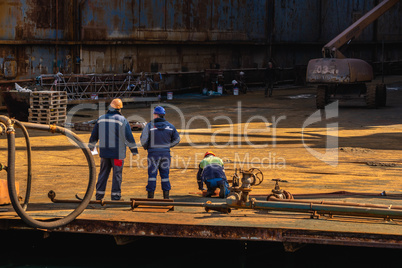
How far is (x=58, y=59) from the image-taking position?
984 inches

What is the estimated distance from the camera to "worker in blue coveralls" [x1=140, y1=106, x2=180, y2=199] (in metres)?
9.64

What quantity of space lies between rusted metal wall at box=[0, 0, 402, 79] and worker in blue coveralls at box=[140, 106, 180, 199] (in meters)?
14.5

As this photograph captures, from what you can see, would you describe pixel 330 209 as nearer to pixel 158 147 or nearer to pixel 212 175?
pixel 212 175

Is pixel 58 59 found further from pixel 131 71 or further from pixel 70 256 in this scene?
pixel 70 256

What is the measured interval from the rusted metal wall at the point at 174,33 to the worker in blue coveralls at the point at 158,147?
14545mm

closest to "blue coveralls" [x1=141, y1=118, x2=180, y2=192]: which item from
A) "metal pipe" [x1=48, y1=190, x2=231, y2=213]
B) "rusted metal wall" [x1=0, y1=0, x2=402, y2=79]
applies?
"metal pipe" [x1=48, y1=190, x2=231, y2=213]

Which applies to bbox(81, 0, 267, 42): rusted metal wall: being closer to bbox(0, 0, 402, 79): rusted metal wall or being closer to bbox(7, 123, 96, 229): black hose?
bbox(0, 0, 402, 79): rusted metal wall

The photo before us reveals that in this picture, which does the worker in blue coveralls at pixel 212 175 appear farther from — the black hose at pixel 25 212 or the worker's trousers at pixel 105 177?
the black hose at pixel 25 212

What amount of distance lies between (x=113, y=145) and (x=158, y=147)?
0.68 metres

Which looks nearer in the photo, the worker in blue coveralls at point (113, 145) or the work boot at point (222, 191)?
the worker in blue coveralls at point (113, 145)

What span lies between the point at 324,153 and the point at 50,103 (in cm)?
903

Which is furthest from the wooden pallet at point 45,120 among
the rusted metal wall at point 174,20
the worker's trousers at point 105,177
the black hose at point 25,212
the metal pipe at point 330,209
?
the metal pipe at point 330,209

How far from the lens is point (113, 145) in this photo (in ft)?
31.1

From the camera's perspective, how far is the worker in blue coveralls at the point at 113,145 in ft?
31.1
